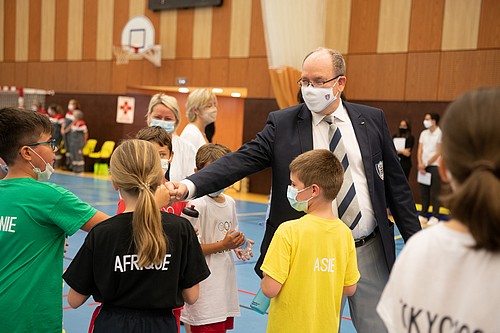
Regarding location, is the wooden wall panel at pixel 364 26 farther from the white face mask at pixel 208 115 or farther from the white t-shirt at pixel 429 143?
the white face mask at pixel 208 115

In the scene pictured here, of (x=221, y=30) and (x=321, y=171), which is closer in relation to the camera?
(x=321, y=171)

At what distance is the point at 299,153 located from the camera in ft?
9.61

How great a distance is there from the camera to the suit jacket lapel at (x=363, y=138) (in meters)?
2.91

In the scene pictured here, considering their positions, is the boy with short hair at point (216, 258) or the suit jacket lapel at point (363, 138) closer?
the suit jacket lapel at point (363, 138)

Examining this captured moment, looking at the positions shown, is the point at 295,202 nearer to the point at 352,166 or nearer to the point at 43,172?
the point at 352,166

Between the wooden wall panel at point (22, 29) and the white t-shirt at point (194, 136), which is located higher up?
the wooden wall panel at point (22, 29)

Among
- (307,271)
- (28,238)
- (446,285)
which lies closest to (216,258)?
(307,271)

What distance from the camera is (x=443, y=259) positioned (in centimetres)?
137

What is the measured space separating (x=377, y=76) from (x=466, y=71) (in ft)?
5.98

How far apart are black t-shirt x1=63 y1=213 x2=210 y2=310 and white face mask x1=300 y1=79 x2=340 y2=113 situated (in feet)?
3.57

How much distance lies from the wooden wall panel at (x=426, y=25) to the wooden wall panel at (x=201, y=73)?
17.9 feet

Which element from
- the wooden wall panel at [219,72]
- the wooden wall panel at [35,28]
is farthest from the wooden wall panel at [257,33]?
the wooden wall panel at [35,28]

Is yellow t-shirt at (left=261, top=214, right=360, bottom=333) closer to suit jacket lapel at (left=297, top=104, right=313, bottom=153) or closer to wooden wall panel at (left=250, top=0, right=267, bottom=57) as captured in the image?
suit jacket lapel at (left=297, top=104, right=313, bottom=153)

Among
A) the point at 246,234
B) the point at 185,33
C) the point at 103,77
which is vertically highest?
the point at 185,33
